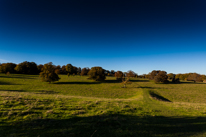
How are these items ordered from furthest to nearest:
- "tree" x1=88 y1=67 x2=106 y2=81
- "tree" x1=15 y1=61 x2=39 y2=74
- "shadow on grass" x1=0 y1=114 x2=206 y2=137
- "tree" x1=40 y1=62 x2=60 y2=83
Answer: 1. "tree" x1=15 y1=61 x2=39 y2=74
2. "tree" x1=88 y1=67 x2=106 y2=81
3. "tree" x1=40 y1=62 x2=60 y2=83
4. "shadow on grass" x1=0 y1=114 x2=206 y2=137

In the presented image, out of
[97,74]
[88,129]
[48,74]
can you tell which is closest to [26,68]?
[48,74]

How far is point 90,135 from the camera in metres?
5.79

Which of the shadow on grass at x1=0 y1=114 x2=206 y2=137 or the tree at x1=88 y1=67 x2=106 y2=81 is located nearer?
the shadow on grass at x1=0 y1=114 x2=206 y2=137

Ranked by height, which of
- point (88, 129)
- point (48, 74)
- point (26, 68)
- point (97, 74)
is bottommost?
point (88, 129)

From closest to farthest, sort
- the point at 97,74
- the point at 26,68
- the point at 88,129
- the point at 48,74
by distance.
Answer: the point at 88,129, the point at 48,74, the point at 97,74, the point at 26,68

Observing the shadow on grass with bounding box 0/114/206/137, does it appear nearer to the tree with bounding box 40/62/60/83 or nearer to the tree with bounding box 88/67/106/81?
the tree with bounding box 40/62/60/83

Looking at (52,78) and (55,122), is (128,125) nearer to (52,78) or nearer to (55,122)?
(55,122)

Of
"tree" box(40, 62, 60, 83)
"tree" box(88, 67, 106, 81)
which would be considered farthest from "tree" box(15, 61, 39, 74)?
"tree" box(88, 67, 106, 81)

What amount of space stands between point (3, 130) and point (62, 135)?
12.2 ft

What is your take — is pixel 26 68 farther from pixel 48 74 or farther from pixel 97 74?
pixel 97 74

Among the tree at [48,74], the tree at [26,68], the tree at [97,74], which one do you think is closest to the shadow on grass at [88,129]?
the tree at [48,74]

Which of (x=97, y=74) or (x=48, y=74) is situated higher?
(x=97, y=74)

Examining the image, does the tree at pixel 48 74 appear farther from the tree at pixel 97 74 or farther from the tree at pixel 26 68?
the tree at pixel 26 68

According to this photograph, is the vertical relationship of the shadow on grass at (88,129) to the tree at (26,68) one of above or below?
below
